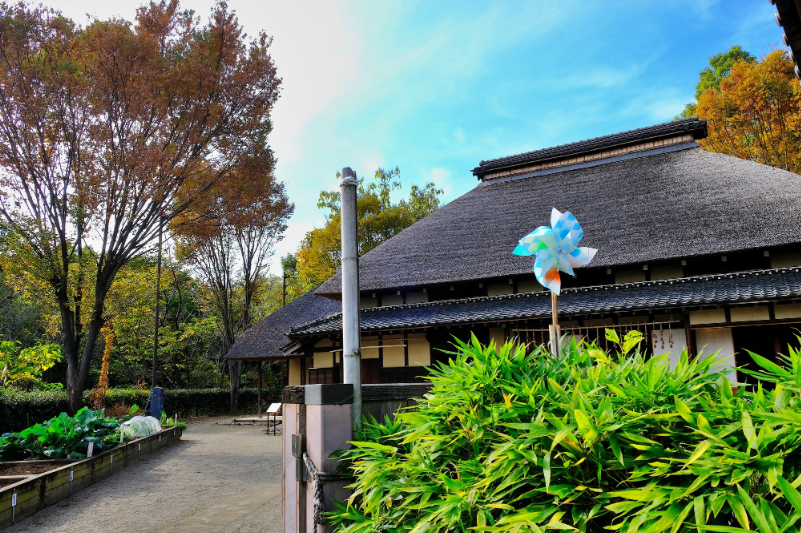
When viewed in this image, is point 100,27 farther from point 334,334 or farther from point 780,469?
point 780,469

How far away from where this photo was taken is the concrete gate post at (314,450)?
3.12 meters

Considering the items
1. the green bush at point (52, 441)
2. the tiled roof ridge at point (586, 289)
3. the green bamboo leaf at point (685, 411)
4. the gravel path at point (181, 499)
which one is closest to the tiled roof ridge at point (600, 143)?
the tiled roof ridge at point (586, 289)

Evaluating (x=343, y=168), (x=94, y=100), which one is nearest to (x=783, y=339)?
(x=343, y=168)

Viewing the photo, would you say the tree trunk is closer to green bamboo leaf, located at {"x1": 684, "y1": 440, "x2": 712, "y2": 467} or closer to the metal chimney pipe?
the metal chimney pipe

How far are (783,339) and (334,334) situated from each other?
911cm

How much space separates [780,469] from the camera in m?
1.51

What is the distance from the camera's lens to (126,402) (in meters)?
20.0

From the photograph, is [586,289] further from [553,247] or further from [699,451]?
[699,451]

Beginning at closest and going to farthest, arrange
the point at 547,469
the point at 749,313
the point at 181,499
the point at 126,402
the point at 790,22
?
the point at 547,469 → the point at 790,22 → the point at 181,499 → the point at 749,313 → the point at 126,402

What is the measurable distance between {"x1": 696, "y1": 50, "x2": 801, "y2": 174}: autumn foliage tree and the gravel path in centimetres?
2232

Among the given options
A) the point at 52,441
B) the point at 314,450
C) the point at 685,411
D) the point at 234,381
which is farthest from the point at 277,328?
the point at 685,411

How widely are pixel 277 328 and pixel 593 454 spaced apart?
64.3 feet

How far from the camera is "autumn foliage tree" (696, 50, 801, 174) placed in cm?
2098

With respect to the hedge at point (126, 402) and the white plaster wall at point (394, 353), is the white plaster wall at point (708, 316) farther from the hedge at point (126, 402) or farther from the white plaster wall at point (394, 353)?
the hedge at point (126, 402)
